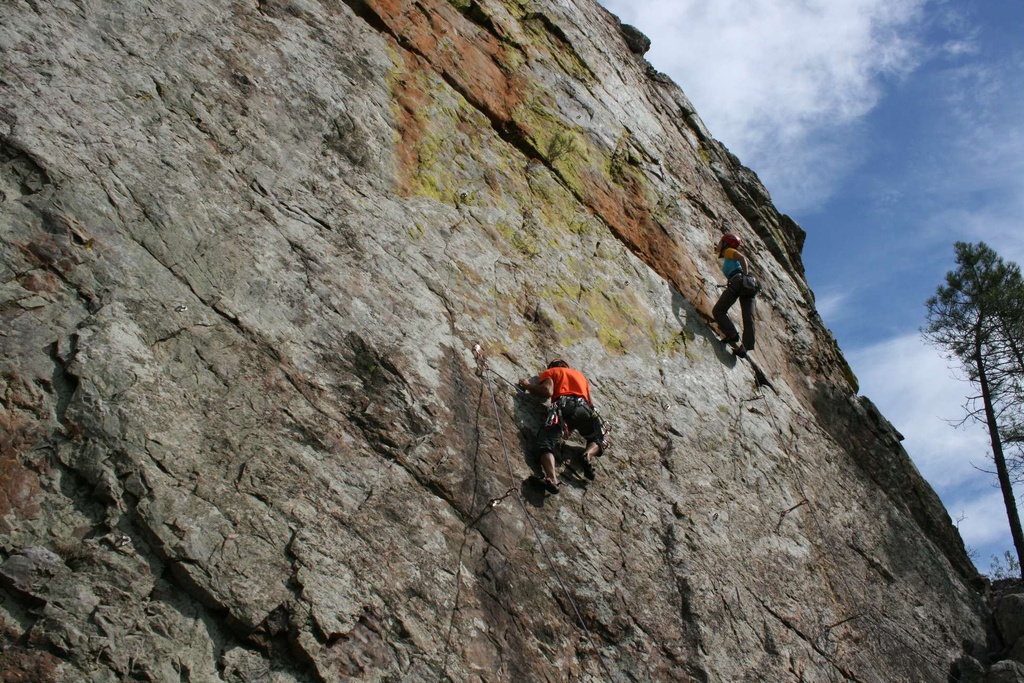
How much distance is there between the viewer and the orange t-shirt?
8070 millimetres

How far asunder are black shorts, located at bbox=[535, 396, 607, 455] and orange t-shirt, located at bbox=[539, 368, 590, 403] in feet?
0.32

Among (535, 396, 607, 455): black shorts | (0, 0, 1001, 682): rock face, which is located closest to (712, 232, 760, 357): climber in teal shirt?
(0, 0, 1001, 682): rock face

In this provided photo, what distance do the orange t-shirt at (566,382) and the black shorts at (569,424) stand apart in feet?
0.32

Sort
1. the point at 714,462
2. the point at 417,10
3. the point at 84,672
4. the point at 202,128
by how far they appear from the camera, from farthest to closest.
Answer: the point at 417,10, the point at 714,462, the point at 202,128, the point at 84,672

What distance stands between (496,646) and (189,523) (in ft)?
7.99

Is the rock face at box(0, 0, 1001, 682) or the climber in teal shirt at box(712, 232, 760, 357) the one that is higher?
the climber in teal shirt at box(712, 232, 760, 357)

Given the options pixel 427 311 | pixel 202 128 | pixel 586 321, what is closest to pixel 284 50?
pixel 202 128

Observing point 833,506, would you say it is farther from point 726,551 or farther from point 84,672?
point 84,672

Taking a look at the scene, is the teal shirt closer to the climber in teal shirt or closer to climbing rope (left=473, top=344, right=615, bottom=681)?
the climber in teal shirt

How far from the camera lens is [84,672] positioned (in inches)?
188

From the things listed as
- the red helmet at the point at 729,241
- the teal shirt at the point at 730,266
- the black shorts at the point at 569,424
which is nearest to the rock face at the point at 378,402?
the black shorts at the point at 569,424

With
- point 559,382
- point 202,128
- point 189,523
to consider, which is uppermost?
point 202,128

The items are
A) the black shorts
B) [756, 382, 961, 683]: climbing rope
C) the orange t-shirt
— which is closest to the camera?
the black shorts

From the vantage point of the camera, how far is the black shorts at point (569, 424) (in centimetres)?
773
